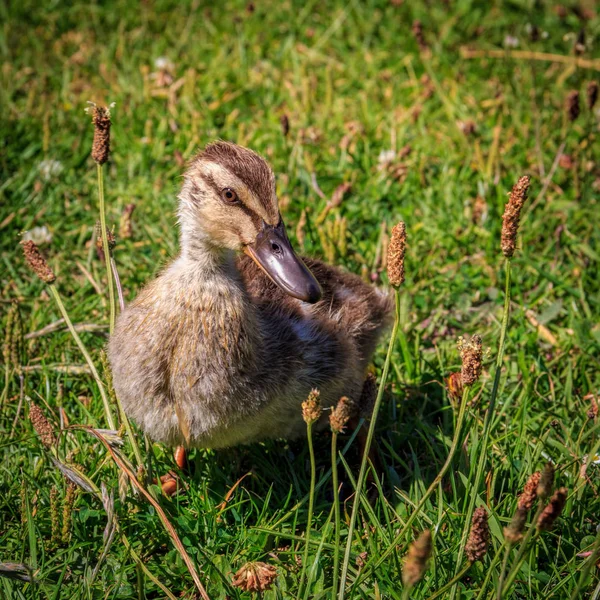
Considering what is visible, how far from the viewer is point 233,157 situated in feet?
8.86

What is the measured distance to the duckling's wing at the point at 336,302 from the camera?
3221 millimetres

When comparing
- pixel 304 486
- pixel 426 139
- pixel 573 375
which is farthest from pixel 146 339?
pixel 426 139

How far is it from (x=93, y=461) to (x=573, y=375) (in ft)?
7.16

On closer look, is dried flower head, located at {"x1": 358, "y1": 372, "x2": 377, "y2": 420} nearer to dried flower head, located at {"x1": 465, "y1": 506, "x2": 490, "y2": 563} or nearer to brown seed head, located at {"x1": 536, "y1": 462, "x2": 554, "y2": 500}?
dried flower head, located at {"x1": 465, "y1": 506, "x2": 490, "y2": 563}

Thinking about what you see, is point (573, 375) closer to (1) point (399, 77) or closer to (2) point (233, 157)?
(2) point (233, 157)

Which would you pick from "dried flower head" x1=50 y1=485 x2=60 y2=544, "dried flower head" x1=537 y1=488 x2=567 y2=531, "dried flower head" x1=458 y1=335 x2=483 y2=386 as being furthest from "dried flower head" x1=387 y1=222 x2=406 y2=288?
"dried flower head" x1=50 y1=485 x2=60 y2=544

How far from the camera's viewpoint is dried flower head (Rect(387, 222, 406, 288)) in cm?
206

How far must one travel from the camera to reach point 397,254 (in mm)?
2059

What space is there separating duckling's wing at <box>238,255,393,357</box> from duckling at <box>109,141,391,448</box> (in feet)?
0.85

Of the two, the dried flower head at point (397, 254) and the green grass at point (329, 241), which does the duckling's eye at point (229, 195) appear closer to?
the dried flower head at point (397, 254)

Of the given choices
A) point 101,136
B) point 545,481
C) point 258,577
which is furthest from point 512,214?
point 101,136

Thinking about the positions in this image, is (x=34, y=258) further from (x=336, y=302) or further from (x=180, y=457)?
(x=336, y=302)

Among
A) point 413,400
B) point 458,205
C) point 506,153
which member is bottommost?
point 413,400

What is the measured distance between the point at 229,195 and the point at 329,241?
1.44 meters
